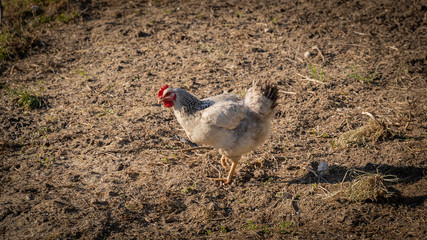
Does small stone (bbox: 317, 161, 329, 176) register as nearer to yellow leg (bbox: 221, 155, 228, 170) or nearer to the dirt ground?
the dirt ground

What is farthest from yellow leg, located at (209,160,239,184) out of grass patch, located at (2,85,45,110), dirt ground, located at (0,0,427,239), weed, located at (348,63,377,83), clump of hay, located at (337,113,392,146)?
grass patch, located at (2,85,45,110)

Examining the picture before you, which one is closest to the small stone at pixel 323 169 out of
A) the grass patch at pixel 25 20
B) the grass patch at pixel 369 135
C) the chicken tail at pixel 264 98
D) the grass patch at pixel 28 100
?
the grass patch at pixel 369 135

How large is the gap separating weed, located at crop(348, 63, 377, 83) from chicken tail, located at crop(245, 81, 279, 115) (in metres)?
2.69

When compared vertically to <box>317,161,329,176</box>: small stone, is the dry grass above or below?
above

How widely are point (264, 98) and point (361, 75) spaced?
2.92 metres

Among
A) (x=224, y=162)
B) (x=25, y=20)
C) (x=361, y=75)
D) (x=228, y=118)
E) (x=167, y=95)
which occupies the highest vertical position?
(x=25, y=20)

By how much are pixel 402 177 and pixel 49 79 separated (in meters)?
6.30

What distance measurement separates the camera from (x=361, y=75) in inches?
241

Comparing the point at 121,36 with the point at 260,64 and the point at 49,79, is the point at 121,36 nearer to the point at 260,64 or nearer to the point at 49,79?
the point at 49,79

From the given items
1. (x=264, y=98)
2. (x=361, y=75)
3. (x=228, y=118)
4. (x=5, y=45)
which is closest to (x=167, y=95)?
(x=228, y=118)

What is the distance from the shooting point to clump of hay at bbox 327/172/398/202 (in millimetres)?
3816

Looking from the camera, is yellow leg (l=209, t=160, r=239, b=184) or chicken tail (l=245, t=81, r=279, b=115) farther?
yellow leg (l=209, t=160, r=239, b=184)

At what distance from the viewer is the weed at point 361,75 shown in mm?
6008

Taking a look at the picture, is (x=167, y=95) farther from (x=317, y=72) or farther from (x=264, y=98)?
(x=317, y=72)
